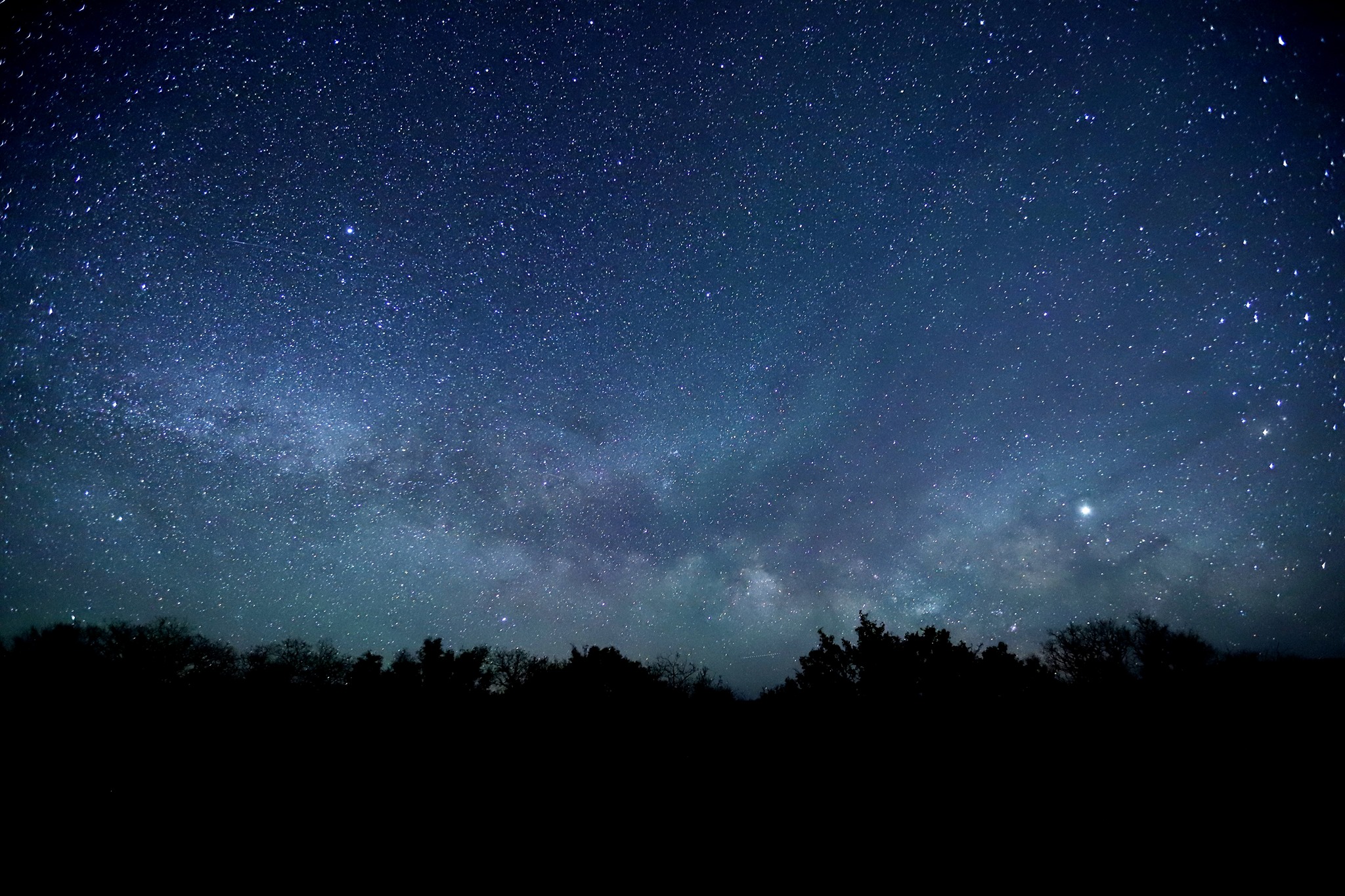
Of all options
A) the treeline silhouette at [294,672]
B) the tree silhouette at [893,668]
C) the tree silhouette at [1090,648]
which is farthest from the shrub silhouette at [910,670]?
the tree silhouette at [1090,648]

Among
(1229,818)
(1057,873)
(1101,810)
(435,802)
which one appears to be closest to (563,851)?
(435,802)

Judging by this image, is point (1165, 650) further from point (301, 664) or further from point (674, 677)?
point (301, 664)

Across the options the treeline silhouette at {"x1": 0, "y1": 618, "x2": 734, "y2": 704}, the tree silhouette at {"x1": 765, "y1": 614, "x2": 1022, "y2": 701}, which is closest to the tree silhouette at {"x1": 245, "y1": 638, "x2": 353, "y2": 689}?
the treeline silhouette at {"x1": 0, "y1": 618, "x2": 734, "y2": 704}

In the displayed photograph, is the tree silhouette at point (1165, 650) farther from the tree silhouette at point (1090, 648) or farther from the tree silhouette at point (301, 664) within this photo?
the tree silhouette at point (301, 664)

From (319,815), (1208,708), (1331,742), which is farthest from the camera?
(319,815)

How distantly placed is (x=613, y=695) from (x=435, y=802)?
7.10 meters

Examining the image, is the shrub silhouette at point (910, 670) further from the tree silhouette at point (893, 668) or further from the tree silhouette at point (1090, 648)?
the tree silhouette at point (1090, 648)

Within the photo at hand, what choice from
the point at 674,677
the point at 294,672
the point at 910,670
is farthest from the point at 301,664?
the point at 910,670

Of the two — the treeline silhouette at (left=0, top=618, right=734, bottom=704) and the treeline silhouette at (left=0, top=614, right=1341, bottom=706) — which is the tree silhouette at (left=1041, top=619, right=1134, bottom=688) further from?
the treeline silhouette at (left=0, top=618, right=734, bottom=704)

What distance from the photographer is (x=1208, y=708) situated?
9.54 m

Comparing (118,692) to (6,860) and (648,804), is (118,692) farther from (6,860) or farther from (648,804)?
(648,804)

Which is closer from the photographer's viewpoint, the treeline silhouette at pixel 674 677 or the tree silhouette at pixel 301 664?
the treeline silhouette at pixel 674 677

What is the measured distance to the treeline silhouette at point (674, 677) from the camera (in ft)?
37.7

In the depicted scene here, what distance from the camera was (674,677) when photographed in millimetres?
44969
